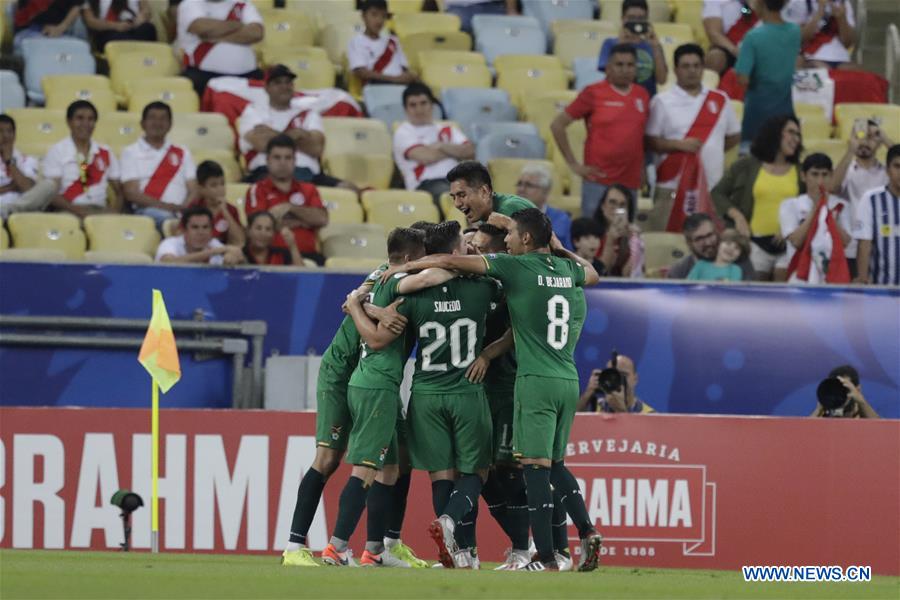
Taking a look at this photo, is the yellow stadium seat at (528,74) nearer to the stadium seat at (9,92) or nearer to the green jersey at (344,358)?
the stadium seat at (9,92)

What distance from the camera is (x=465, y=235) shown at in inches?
417

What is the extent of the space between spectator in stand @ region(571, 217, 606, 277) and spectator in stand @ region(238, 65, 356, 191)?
2.69 metres

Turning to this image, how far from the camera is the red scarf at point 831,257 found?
14117mm

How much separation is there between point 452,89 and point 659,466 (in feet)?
17.7

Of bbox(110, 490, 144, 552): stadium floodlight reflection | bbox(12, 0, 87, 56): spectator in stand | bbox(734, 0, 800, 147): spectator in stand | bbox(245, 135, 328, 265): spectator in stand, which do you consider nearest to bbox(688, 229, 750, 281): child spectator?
bbox(734, 0, 800, 147): spectator in stand

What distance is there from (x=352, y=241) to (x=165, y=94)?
9.44ft

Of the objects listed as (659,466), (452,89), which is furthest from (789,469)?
(452,89)

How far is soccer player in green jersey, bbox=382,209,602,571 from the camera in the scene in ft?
31.7

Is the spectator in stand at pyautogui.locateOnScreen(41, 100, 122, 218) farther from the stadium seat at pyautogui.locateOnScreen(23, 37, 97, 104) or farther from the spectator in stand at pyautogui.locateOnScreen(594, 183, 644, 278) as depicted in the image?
the spectator in stand at pyautogui.locateOnScreen(594, 183, 644, 278)

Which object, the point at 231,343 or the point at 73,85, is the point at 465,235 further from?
the point at 73,85

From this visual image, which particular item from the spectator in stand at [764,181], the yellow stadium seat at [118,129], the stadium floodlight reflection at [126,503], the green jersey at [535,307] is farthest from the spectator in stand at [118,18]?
the green jersey at [535,307]

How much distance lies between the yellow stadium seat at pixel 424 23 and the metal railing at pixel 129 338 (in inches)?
219

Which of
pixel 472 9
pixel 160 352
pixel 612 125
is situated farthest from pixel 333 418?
pixel 472 9
